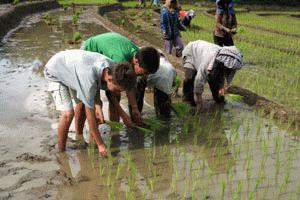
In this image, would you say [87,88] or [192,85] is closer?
[87,88]

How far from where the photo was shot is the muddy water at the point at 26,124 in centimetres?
375

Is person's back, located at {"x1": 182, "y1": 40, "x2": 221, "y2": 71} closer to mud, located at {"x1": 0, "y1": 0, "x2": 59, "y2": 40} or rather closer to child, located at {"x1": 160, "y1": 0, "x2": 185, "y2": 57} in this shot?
child, located at {"x1": 160, "y1": 0, "x2": 185, "y2": 57}

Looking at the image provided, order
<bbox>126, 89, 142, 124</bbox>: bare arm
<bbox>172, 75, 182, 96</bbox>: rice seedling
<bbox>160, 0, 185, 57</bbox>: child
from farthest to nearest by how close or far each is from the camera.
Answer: <bbox>160, 0, 185, 57</bbox>: child, <bbox>172, 75, 182, 96</bbox>: rice seedling, <bbox>126, 89, 142, 124</bbox>: bare arm

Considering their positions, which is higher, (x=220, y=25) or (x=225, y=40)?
(x=220, y=25)

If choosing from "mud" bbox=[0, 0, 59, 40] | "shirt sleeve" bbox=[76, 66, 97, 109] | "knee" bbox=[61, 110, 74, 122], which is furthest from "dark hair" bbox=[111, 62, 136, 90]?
"mud" bbox=[0, 0, 59, 40]

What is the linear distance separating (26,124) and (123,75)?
2.10 metres

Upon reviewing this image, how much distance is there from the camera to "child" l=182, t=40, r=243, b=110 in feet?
16.0

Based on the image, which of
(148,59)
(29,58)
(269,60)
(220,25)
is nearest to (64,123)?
(148,59)

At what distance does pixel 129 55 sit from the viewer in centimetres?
439

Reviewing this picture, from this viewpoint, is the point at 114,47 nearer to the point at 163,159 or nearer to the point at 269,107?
the point at 163,159

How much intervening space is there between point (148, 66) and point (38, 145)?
143cm

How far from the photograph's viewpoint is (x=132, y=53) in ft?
14.5

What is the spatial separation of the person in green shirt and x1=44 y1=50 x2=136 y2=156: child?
0.28 m

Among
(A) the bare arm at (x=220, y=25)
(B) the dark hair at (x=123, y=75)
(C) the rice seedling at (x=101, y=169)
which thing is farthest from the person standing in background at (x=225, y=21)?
(B) the dark hair at (x=123, y=75)
